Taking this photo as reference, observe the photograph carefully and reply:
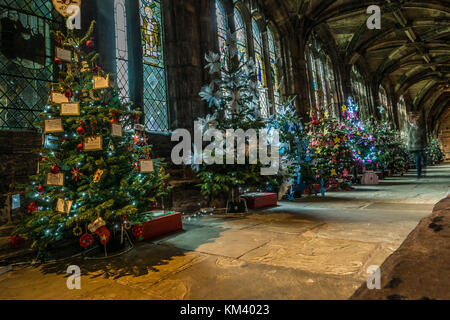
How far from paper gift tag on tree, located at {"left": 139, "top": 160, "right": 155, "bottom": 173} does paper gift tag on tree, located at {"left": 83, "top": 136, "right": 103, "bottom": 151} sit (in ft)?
1.59

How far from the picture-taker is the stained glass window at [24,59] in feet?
13.7

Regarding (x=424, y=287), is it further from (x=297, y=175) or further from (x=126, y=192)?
(x=297, y=175)

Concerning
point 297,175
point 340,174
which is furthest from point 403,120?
point 297,175

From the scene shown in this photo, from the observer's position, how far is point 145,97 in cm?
623

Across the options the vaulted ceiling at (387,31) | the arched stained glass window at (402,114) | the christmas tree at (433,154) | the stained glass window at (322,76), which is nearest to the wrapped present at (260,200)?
the stained glass window at (322,76)

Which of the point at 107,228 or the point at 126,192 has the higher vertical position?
the point at 126,192

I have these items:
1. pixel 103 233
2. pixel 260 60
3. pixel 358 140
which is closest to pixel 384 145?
pixel 358 140

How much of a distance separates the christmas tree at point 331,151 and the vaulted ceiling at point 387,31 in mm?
6697

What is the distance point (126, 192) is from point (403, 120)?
110 ft

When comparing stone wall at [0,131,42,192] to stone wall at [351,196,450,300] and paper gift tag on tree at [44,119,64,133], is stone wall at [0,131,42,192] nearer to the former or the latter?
paper gift tag on tree at [44,119,64,133]

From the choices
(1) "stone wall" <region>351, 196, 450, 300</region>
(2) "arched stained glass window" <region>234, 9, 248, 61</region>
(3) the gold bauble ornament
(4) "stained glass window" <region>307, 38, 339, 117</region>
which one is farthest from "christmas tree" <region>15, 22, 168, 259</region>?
(4) "stained glass window" <region>307, 38, 339, 117</region>

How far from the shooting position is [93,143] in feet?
8.48

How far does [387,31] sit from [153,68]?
1652 cm
